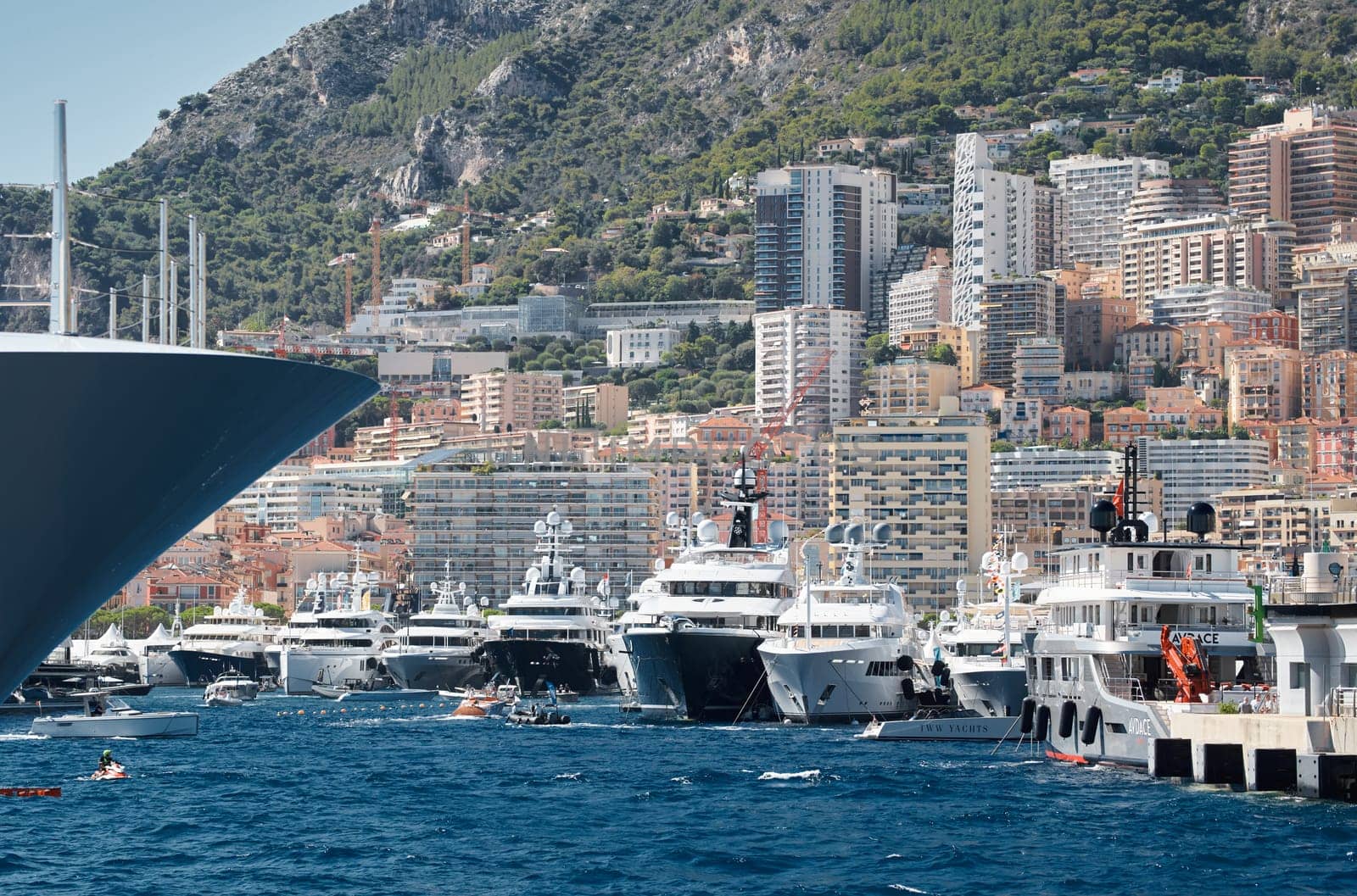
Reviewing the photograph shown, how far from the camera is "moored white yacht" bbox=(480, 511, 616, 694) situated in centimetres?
9919

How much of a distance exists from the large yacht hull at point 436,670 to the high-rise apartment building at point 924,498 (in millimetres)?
35930

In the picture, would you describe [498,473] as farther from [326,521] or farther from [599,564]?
[326,521]

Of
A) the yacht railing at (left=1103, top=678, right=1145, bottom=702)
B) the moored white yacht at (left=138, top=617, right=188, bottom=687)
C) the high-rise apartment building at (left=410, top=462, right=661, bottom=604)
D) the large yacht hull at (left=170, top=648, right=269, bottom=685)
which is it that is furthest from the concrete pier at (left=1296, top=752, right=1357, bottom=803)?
the high-rise apartment building at (left=410, top=462, right=661, bottom=604)

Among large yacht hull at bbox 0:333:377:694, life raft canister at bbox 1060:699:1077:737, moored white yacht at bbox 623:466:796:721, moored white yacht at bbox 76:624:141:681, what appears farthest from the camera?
moored white yacht at bbox 76:624:141:681

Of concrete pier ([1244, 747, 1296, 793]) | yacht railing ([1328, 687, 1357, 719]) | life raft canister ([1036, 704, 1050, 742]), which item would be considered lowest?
life raft canister ([1036, 704, 1050, 742])

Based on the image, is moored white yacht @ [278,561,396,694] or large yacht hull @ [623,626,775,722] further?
moored white yacht @ [278,561,396,694]

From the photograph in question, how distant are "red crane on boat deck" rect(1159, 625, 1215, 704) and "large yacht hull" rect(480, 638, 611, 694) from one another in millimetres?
50735

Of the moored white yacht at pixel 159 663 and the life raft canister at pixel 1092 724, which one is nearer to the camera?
the life raft canister at pixel 1092 724

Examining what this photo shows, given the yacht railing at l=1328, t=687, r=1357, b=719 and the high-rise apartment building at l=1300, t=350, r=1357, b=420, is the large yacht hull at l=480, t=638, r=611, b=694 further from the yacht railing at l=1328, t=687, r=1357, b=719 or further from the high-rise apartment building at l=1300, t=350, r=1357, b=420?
the high-rise apartment building at l=1300, t=350, r=1357, b=420

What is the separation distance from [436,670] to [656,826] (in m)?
63.6

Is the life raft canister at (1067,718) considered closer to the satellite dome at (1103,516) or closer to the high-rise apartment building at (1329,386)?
the satellite dome at (1103,516)

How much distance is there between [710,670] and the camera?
7406 cm

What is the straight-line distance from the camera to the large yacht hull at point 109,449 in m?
20.9

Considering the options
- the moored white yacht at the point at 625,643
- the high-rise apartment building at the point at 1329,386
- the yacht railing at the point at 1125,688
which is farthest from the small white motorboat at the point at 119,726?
the high-rise apartment building at the point at 1329,386
